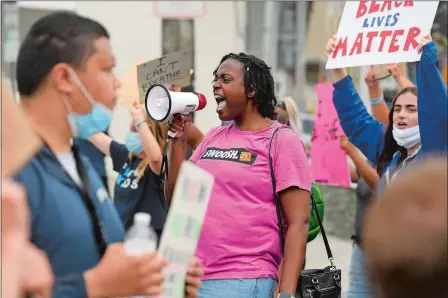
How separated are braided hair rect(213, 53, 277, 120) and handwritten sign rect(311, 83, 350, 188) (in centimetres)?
197

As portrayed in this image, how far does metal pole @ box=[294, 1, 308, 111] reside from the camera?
10266mm

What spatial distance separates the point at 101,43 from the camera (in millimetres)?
2369

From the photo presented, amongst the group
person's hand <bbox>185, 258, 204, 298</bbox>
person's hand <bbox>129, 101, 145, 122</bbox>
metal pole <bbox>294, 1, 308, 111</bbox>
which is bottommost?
person's hand <bbox>185, 258, 204, 298</bbox>

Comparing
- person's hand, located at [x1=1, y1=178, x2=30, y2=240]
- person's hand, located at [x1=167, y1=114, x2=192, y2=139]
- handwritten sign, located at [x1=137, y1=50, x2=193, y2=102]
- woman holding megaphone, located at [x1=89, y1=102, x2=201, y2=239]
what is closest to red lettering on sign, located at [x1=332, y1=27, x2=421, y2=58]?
handwritten sign, located at [x1=137, y1=50, x2=193, y2=102]

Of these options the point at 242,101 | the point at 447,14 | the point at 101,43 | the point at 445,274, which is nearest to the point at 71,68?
the point at 101,43

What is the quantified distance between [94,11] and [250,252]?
7783mm

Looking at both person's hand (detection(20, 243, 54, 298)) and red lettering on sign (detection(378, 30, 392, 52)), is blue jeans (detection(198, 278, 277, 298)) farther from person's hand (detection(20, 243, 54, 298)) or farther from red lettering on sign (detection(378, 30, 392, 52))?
person's hand (detection(20, 243, 54, 298))

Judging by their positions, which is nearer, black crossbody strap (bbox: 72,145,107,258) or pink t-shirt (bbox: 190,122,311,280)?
black crossbody strap (bbox: 72,145,107,258)

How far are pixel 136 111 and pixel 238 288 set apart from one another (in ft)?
6.15

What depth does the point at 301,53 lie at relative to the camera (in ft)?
34.1

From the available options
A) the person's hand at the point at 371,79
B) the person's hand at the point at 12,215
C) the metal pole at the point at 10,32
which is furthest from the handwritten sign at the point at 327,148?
the metal pole at the point at 10,32

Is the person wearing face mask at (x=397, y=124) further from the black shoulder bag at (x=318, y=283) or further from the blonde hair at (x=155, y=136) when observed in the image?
the blonde hair at (x=155, y=136)

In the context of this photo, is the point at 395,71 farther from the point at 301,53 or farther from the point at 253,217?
the point at 301,53

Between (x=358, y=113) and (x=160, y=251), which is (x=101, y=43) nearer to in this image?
(x=160, y=251)
